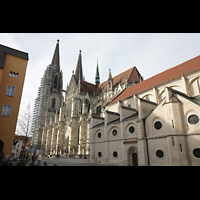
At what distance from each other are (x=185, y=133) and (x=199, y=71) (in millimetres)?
7849

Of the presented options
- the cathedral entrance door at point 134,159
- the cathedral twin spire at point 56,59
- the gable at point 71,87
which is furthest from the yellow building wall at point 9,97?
the cathedral twin spire at point 56,59

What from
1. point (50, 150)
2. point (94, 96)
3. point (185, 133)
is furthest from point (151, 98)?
point (50, 150)

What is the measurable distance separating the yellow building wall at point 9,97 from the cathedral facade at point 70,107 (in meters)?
11.7

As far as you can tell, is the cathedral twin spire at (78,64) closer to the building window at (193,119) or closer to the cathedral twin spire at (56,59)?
the cathedral twin spire at (56,59)

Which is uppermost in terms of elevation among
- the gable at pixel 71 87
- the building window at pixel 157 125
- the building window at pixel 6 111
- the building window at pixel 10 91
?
the gable at pixel 71 87

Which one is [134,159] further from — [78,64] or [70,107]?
[78,64]

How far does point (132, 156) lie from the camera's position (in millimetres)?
15359

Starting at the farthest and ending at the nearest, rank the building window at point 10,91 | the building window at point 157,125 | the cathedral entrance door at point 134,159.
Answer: the cathedral entrance door at point 134,159, the building window at point 157,125, the building window at point 10,91

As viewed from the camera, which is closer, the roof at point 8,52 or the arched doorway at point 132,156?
the roof at point 8,52

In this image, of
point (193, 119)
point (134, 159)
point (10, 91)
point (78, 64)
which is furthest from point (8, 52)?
point (78, 64)

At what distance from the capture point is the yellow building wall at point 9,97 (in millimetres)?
11695
